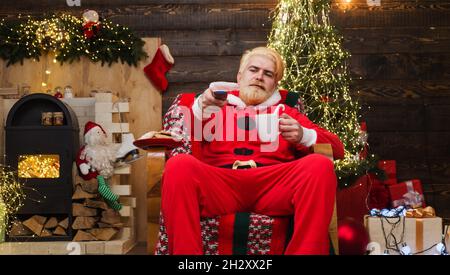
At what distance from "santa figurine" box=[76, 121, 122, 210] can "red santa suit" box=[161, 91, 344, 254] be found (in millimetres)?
1241

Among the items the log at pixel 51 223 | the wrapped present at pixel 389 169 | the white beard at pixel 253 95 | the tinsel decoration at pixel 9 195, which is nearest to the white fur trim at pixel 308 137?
the white beard at pixel 253 95

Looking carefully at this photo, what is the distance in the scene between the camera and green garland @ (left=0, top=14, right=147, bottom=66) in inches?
165

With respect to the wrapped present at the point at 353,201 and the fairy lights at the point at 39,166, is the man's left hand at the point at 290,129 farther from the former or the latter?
the fairy lights at the point at 39,166

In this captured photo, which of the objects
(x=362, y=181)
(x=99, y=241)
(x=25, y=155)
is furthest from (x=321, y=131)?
(x=25, y=155)

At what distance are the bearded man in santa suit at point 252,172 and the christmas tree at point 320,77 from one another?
83 cm

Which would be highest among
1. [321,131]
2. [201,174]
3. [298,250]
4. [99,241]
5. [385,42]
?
[385,42]

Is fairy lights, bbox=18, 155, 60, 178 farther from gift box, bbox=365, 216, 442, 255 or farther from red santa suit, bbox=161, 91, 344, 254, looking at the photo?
gift box, bbox=365, 216, 442, 255

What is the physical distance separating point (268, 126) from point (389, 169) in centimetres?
188

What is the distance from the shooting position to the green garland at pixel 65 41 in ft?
13.8

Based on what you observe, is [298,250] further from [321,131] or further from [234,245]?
[321,131]

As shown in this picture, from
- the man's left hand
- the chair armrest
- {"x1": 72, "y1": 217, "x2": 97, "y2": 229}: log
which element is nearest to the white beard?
the man's left hand

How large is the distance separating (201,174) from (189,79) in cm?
229

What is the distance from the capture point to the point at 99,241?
3.79 meters

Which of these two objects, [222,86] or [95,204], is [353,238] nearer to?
[222,86]
